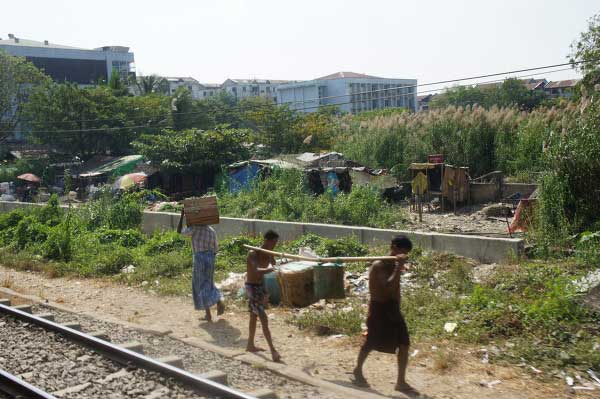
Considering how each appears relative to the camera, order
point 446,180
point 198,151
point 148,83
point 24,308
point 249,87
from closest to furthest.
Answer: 1. point 24,308
2. point 446,180
3. point 198,151
4. point 148,83
5. point 249,87

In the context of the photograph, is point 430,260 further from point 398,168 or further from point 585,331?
point 398,168

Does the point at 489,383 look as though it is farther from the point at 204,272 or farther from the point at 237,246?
the point at 237,246

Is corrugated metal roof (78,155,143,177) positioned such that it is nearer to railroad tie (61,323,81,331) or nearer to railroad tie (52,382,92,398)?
railroad tie (61,323,81,331)

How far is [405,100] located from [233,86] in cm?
3762

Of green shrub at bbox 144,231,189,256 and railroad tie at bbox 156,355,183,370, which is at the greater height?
green shrub at bbox 144,231,189,256

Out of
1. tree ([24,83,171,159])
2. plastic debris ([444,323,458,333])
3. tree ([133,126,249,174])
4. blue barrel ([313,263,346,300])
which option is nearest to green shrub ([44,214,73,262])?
blue barrel ([313,263,346,300])

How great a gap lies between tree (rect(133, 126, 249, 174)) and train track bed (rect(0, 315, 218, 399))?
2224cm

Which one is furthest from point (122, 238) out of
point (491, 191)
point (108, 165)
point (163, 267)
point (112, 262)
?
point (108, 165)

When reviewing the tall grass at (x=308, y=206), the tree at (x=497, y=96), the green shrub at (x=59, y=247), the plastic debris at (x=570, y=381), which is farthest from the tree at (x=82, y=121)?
the plastic debris at (x=570, y=381)

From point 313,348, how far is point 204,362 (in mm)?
1386

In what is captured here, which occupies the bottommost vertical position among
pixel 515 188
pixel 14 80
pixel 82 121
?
pixel 515 188

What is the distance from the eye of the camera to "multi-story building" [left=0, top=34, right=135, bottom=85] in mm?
79750

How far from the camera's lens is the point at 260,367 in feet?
21.4

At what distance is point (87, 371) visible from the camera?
6488mm
